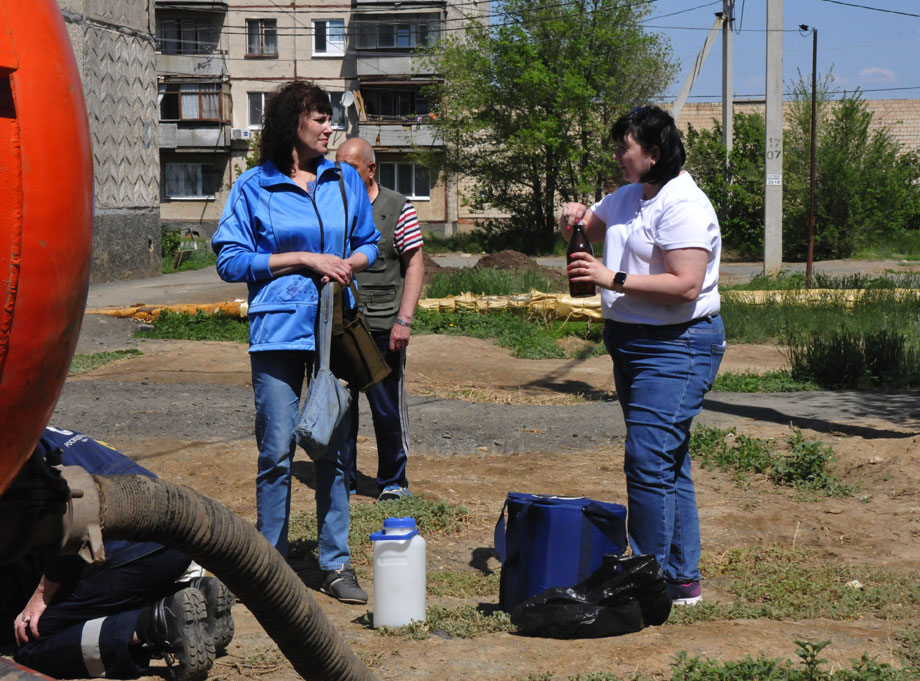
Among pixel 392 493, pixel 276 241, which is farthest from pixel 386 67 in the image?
pixel 276 241

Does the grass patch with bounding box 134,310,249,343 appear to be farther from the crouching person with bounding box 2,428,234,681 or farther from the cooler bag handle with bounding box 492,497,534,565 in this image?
the crouching person with bounding box 2,428,234,681

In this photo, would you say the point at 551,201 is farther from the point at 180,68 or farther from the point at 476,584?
the point at 476,584

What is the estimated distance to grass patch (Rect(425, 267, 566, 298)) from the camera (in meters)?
15.6

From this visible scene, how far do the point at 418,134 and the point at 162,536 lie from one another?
145 feet

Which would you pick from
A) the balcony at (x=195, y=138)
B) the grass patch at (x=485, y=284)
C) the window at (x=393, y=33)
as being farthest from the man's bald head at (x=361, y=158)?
the window at (x=393, y=33)

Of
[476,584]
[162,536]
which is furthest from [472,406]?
[162,536]

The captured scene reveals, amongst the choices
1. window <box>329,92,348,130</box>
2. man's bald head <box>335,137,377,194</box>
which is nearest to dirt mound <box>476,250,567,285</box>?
man's bald head <box>335,137,377,194</box>

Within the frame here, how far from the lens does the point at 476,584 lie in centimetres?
470

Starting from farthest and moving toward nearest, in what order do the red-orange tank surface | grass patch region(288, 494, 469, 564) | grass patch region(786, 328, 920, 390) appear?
grass patch region(786, 328, 920, 390) → grass patch region(288, 494, 469, 564) → the red-orange tank surface

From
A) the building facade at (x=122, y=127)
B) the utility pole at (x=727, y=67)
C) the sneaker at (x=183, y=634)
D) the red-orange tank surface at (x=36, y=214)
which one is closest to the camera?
the red-orange tank surface at (x=36, y=214)

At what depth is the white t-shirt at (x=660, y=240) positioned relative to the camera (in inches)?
154

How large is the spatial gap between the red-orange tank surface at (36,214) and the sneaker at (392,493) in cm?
455

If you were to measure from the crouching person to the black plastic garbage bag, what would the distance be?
43.0 inches

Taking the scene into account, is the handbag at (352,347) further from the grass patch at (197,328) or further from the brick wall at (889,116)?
the brick wall at (889,116)
